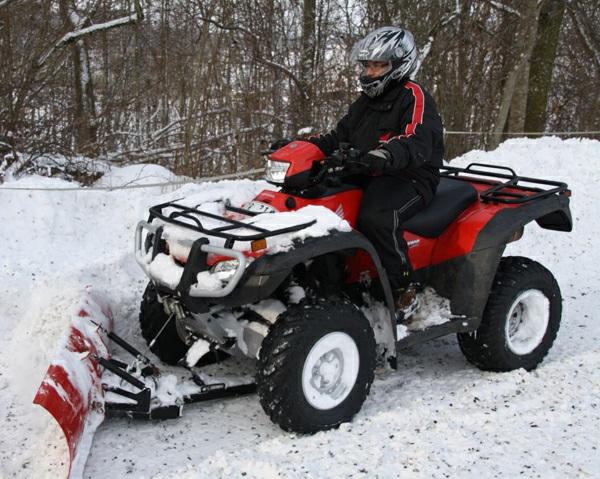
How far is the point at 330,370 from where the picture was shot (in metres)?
3.61

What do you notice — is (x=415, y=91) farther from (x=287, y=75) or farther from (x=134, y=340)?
(x=287, y=75)

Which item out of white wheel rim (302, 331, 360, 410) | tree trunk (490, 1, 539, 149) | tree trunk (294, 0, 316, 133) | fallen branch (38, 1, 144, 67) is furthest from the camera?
tree trunk (294, 0, 316, 133)

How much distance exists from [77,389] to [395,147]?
2172 mm

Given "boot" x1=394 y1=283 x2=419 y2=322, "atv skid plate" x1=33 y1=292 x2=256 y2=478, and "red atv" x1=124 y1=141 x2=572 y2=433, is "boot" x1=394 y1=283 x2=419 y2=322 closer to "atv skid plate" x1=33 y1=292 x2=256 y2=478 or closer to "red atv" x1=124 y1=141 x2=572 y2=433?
"red atv" x1=124 y1=141 x2=572 y2=433

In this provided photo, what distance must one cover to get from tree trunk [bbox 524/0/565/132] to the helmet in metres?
11.0

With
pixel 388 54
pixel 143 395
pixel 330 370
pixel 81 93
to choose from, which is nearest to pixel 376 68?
pixel 388 54

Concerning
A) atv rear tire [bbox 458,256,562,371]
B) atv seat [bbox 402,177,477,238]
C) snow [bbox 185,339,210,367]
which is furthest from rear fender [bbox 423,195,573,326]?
snow [bbox 185,339,210,367]

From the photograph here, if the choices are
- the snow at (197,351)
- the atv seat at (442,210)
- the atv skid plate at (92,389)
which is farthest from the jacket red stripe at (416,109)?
the atv skid plate at (92,389)

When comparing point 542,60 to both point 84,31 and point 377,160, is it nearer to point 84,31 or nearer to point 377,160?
point 84,31

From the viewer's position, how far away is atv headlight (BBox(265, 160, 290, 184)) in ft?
13.0

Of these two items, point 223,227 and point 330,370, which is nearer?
point 223,227

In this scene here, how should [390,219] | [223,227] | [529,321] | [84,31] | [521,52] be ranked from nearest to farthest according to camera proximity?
[223,227]
[390,219]
[529,321]
[84,31]
[521,52]

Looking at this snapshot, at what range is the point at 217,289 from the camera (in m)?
3.26

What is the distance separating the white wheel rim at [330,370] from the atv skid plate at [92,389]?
0.63 meters
